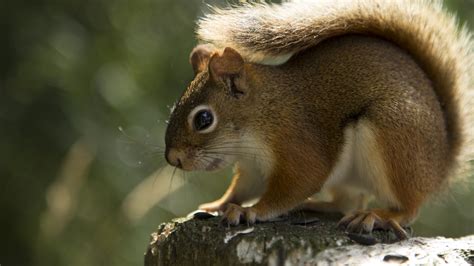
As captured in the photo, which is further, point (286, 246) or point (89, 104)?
point (89, 104)

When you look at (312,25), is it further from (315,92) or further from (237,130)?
(237,130)

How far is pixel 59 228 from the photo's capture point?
2596 mm

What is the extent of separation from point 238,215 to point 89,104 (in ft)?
5.12

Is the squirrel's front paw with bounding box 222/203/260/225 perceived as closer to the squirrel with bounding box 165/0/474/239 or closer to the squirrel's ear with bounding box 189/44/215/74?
the squirrel with bounding box 165/0/474/239

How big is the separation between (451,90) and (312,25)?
0.42 m

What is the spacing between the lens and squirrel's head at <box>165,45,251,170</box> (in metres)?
1.92

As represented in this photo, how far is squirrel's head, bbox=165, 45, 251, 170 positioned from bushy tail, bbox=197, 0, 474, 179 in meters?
0.10

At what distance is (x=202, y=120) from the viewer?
1935mm

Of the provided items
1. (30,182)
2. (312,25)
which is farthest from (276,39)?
(30,182)

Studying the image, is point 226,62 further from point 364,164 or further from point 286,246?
point 286,246

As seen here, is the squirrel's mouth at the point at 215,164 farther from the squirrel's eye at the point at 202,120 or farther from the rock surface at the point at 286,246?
the rock surface at the point at 286,246

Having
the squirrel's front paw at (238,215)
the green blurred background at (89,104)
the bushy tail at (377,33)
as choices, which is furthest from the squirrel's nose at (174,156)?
the green blurred background at (89,104)

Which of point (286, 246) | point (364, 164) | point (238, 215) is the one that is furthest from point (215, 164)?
point (286, 246)

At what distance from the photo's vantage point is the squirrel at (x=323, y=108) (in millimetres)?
1941
